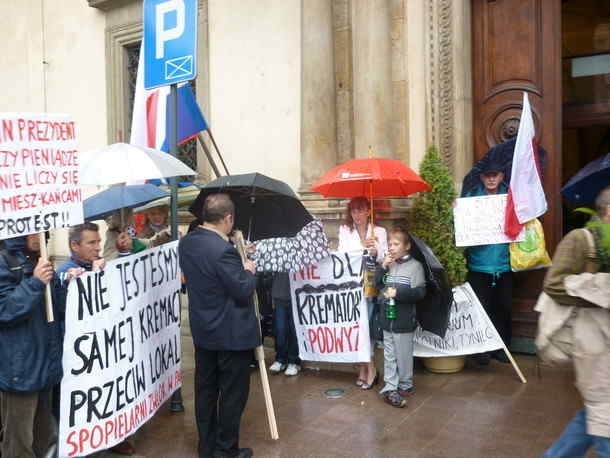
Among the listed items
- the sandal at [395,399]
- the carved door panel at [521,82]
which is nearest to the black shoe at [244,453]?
the sandal at [395,399]

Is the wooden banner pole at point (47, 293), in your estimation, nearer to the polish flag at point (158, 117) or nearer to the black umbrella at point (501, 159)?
the polish flag at point (158, 117)

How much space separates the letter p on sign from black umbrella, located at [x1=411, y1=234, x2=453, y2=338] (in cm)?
259

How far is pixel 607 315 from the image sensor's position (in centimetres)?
313

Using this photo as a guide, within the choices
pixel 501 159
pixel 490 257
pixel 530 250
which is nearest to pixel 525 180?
pixel 501 159

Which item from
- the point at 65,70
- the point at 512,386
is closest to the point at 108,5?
the point at 65,70

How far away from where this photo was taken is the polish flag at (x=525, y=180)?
5.94 metres

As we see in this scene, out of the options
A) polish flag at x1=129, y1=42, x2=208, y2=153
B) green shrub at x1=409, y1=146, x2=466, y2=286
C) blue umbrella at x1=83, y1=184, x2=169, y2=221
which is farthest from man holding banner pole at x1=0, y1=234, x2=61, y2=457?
green shrub at x1=409, y1=146, x2=466, y2=286

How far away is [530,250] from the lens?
19.9 ft

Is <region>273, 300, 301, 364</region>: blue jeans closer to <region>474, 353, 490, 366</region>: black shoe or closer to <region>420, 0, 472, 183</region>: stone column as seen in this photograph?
<region>474, 353, 490, 366</region>: black shoe

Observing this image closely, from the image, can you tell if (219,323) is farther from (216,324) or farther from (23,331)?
(23,331)

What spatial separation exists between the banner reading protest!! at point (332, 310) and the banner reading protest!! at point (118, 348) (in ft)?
4.34

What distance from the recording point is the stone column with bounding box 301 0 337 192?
7512mm

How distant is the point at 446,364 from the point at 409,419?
1.30 m

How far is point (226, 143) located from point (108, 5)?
11.4ft
